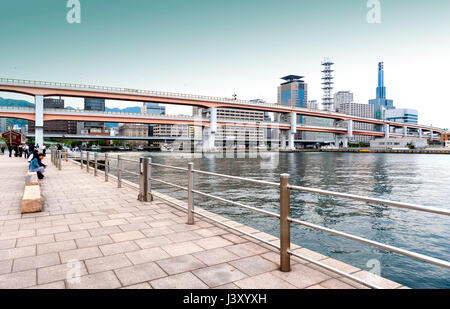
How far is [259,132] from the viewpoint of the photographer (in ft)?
595

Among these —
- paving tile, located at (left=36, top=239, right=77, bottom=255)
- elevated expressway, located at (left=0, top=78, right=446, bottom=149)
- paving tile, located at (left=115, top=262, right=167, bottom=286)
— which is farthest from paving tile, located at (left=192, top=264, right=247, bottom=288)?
elevated expressway, located at (left=0, top=78, right=446, bottom=149)

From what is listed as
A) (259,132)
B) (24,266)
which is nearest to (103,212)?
(24,266)

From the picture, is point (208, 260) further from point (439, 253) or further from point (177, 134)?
point (177, 134)

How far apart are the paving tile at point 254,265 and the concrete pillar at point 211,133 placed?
3403 inches

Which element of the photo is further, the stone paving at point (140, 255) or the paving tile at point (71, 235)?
the paving tile at point (71, 235)

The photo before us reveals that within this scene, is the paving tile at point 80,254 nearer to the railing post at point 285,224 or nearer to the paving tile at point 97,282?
the paving tile at point 97,282

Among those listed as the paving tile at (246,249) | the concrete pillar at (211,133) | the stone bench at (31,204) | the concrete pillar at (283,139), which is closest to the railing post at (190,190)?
the paving tile at (246,249)

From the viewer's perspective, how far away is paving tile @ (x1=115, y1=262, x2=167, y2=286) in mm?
3674

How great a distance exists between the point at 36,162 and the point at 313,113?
109954 mm

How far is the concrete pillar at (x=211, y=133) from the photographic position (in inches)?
3546

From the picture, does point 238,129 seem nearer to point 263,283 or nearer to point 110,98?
point 110,98

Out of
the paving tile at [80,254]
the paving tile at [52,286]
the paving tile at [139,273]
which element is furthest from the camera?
the paving tile at [80,254]

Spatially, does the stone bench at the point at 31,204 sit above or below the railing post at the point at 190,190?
below

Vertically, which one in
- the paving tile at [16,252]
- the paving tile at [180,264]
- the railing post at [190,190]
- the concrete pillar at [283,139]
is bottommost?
the paving tile at [16,252]
